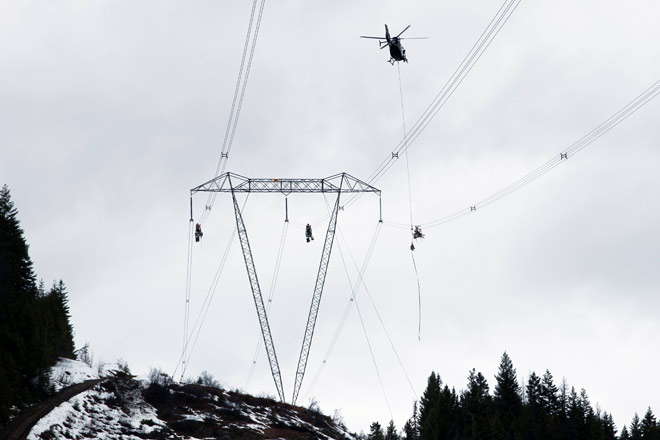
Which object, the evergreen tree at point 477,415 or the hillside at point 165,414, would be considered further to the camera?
the evergreen tree at point 477,415

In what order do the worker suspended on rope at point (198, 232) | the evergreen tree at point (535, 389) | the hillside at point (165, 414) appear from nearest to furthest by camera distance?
the hillside at point (165, 414)
the worker suspended on rope at point (198, 232)
the evergreen tree at point (535, 389)

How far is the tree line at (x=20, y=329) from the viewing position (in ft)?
190

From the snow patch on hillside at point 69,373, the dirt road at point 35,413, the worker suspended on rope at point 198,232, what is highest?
the worker suspended on rope at point 198,232

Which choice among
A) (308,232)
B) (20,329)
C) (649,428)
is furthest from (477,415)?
(20,329)

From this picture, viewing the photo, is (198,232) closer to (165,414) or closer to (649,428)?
(165,414)

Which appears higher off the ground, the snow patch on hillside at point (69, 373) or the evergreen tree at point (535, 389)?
the evergreen tree at point (535, 389)

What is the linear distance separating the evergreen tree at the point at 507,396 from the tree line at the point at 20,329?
72.4m

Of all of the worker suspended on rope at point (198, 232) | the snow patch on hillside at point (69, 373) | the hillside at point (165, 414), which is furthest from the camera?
the worker suspended on rope at point (198, 232)

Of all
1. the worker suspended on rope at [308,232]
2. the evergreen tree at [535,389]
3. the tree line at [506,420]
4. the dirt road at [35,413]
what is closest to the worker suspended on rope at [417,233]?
the worker suspended on rope at [308,232]

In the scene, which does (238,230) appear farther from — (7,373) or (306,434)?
(7,373)

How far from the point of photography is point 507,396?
4867 inches

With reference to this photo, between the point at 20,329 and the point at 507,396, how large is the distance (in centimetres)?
8818

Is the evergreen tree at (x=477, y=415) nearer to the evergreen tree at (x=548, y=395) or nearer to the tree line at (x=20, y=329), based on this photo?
the evergreen tree at (x=548, y=395)

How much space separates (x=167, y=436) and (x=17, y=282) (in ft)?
87.9
